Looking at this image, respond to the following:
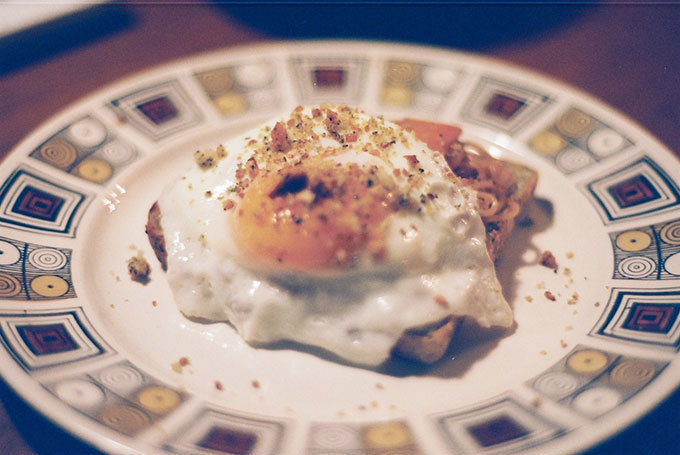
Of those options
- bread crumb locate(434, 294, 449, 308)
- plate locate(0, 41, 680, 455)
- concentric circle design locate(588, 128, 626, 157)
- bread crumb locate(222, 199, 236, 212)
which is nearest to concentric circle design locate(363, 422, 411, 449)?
plate locate(0, 41, 680, 455)

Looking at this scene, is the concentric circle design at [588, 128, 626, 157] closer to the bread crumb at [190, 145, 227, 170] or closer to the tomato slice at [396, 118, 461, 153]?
the tomato slice at [396, 118, 461, 153]

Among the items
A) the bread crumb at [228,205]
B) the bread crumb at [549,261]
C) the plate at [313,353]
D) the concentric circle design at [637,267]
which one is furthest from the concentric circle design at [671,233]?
the bread crumb at [228,205]

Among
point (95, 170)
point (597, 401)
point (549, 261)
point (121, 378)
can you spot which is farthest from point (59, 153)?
point (597, 401)

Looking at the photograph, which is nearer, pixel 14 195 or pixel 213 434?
pixel 213 434

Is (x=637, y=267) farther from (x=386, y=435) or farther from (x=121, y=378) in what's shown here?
(x=121, y=378)

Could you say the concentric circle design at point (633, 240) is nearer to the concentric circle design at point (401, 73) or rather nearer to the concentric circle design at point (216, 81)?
the concentric circle design at point (401, 73)

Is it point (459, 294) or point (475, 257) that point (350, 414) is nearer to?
point (459, 294)

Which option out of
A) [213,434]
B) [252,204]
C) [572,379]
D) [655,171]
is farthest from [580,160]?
[213,434]
